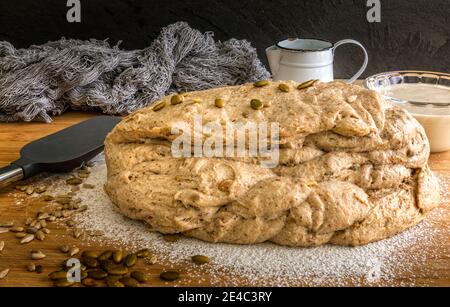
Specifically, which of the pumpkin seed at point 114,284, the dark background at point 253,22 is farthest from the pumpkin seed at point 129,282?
the dark background at point 253,22

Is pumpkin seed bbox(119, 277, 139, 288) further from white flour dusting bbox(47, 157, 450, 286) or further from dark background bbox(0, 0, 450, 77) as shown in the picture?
dark background bbox(0, 0, 450, 77)

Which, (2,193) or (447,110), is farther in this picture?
(447,110)

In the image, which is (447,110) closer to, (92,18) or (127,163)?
(127,163)

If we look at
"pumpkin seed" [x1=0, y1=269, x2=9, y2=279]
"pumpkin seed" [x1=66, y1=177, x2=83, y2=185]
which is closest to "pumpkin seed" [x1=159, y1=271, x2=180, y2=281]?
"pumpkin seed" [x1=0, y1=269, x2=9, y2=279]

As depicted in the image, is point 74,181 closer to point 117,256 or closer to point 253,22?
point 117,256

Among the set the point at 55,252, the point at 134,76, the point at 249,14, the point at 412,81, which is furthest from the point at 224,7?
the point at 55,252

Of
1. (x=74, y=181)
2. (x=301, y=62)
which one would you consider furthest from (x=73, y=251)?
(x=301, y=62)

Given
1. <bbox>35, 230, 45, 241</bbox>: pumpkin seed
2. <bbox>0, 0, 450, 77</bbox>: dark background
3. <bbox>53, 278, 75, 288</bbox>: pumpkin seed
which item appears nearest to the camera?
<bbox>53, 278, 75, 288</bbox>: pumpkin seed
